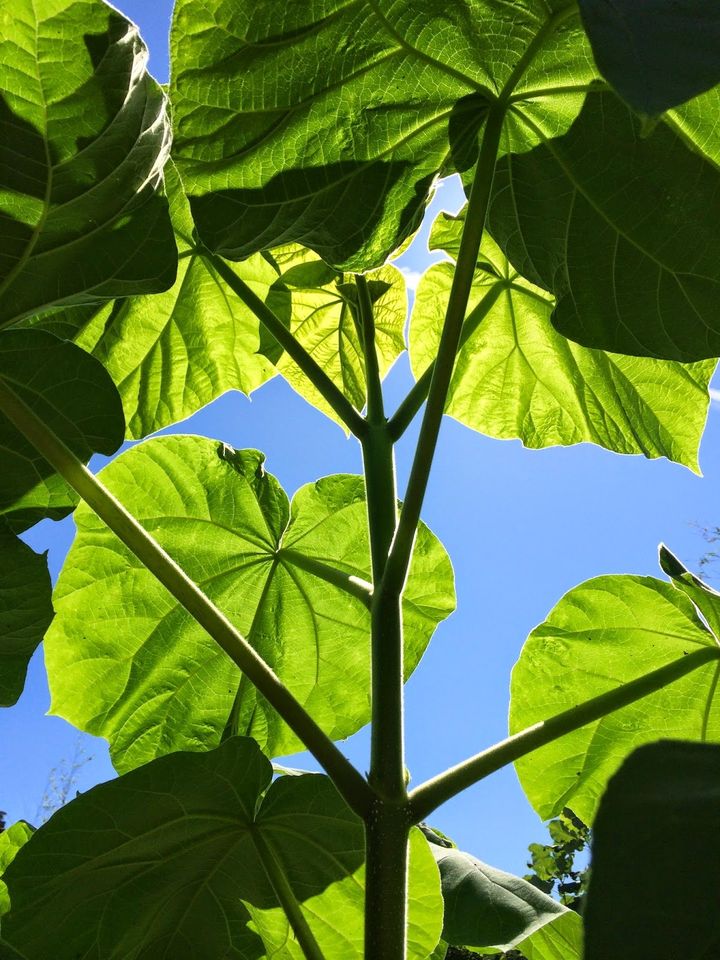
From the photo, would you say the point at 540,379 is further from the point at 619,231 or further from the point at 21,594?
the point at 21,594

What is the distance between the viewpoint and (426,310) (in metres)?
1.64

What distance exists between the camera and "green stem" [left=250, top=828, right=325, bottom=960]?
97 cm

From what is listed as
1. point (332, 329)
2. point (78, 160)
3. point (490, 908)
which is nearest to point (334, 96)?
point (78, 160)

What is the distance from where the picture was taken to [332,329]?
5.24 ft

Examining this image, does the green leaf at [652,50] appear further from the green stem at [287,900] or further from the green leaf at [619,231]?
the green stem at [287,900]

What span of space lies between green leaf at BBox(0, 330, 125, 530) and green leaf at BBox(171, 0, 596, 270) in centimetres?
24

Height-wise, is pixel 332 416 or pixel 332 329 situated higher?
pixel 332 329

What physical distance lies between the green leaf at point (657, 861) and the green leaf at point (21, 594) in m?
0.80

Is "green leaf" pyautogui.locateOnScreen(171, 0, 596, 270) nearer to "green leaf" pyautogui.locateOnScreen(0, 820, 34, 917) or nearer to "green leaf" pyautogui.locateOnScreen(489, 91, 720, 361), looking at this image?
"green leaf" pyautogui.locateOnScreen(489, 91, 720, 361)

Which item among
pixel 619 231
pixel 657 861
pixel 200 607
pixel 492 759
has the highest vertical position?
pixel 619 231

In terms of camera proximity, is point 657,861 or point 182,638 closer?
point 657,861

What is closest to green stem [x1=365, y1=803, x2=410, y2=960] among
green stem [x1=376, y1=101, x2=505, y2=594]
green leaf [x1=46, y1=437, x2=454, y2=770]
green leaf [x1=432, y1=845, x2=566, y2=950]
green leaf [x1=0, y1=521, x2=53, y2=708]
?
green stem [x1=376, y1=101, x2=505, y2=594]

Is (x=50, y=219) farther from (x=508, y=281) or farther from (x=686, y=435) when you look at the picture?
(x=686, y=435)

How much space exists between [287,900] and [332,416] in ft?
2.63
